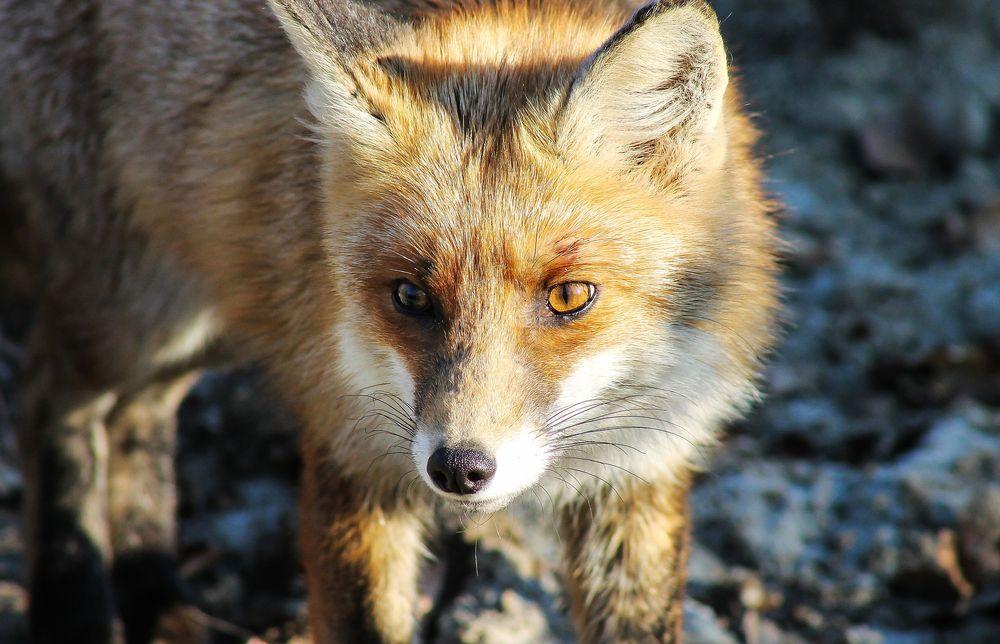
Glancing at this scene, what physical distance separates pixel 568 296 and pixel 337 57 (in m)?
0.80

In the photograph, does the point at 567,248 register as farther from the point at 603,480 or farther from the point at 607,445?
the point at 603,480

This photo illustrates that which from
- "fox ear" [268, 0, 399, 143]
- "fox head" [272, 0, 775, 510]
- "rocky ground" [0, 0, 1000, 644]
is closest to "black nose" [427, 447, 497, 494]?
"fox head" [272, 0, 775, 510]

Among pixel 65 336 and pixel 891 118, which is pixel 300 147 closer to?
pixel 65 336

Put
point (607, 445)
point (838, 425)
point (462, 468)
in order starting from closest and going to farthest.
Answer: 1. point (462, 468)
2. point (607, 445)
3. point (838, 425)

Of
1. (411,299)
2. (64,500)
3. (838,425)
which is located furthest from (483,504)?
(838,425)

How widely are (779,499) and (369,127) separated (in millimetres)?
2320

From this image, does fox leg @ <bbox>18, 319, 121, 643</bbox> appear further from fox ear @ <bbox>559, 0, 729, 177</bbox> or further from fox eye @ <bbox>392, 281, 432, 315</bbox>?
fox ear @ <bbox>559, 0, 729, 177</bbox>

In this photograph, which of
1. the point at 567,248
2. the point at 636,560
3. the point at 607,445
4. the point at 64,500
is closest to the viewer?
the point at 567,248

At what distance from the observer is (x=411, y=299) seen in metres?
2.59

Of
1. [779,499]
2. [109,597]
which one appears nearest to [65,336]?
[109,597]

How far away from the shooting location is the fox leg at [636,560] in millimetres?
3111

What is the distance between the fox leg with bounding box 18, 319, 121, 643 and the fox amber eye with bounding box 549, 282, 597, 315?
7.21ft

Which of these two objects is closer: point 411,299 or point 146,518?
point 411,299

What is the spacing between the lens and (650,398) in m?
2.84
